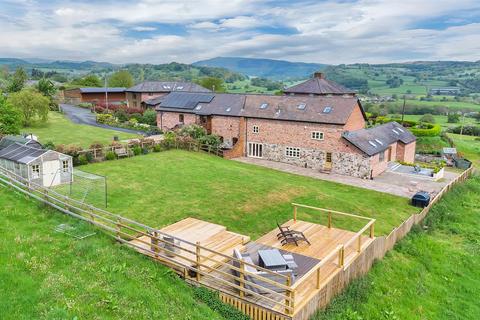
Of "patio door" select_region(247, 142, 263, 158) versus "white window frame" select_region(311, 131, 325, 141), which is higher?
"white window frame" select_region(311, 131, 325, 141)

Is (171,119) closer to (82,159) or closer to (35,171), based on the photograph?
(82,159)

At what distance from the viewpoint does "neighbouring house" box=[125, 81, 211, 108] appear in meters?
62.5

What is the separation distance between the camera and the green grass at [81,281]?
9148 mm

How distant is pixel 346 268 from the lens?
12.5 m

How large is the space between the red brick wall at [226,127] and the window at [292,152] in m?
5.65

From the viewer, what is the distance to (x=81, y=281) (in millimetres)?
10242

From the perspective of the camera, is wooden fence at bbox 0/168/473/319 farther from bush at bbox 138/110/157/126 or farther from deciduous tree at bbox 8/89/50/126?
bush at bbox 138/110/157/126

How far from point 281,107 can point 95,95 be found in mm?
49799

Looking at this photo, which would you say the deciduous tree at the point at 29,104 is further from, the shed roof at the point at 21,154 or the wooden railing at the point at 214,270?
the wooden railing at the point at 214,270

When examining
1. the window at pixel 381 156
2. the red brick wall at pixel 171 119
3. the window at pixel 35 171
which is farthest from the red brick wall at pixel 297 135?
the window at pixel 35 171

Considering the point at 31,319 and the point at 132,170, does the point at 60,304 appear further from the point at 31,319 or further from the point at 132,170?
the point at 132,170

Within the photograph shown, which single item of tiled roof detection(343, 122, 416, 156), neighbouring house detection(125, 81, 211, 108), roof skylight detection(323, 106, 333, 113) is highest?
neighbouring house detection(125, 81, 211, 108)

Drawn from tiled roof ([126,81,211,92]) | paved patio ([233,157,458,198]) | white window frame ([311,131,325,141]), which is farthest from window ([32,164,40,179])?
tiled roof ([126,81,211,92])

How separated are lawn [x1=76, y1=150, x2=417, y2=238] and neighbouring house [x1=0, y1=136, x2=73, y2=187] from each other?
2.78 meters
